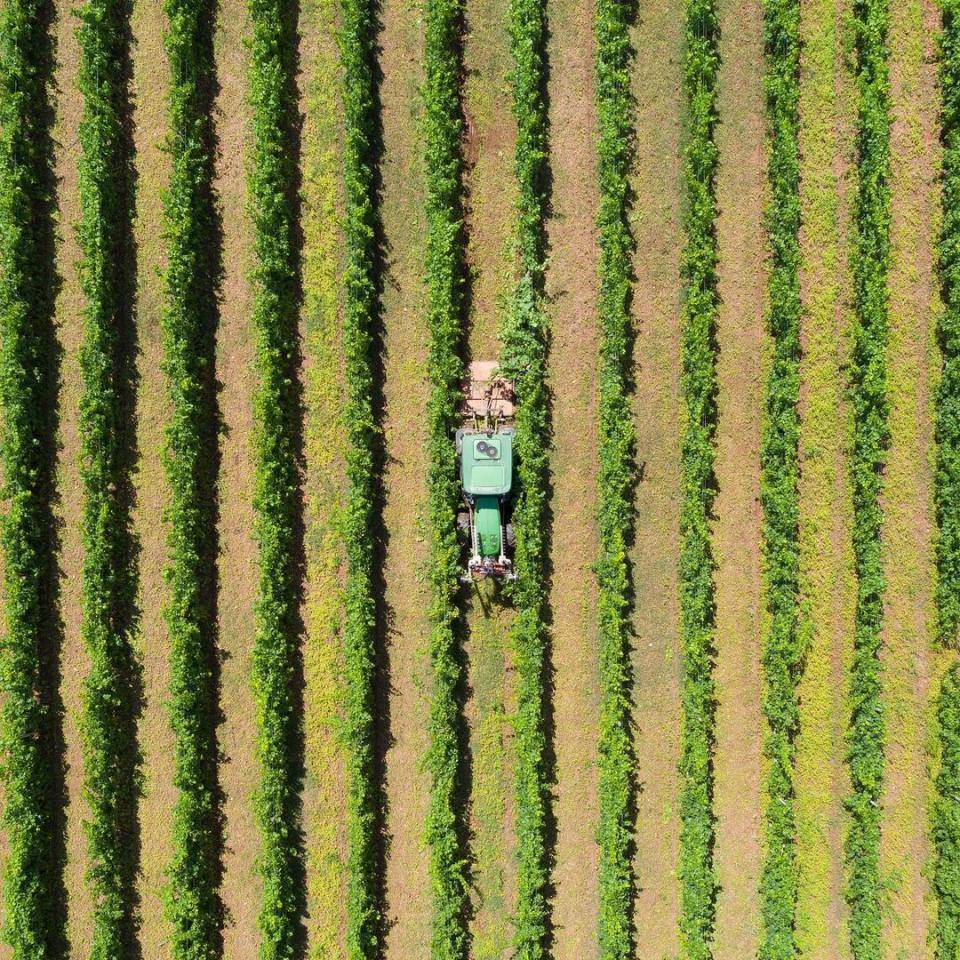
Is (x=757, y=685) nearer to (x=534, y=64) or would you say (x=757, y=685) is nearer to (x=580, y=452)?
(x=580, y=452)

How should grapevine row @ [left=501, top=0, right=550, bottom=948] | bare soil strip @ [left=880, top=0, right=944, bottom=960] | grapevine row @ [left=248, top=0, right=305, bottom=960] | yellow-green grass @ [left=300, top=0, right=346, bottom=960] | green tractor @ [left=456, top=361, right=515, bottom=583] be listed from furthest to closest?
bare soil strip @ [left=880, top=0, right=944, bottom=960], yellow-green grass @ [left=300, top=0, right=346, bottom=960], grapevine row @ [left=501, top=0, right=550, bottom=948], grapevine row @ [left=248, top=0, right=305, bottom=960], green tractor @ [left=456, top=361, right=515, bottom=583]

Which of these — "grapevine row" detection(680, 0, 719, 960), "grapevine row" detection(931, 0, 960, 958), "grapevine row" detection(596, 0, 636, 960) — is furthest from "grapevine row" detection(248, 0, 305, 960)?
"grapevine row" detection(931, 0, 960, 958)

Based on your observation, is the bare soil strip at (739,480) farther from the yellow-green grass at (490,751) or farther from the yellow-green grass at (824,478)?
the yellow-green grass at (490,751)

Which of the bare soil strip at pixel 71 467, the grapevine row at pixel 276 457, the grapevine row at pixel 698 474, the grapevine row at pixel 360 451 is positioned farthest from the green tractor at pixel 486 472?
the bare soil strip at pixel 71 467

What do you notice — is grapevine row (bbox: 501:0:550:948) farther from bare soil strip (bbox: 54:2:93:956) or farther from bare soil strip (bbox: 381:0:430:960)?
bare soil strip (bbox: 54:2:93:956)

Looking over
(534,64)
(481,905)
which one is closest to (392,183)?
(534,64)

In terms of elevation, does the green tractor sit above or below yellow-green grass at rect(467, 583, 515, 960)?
above
